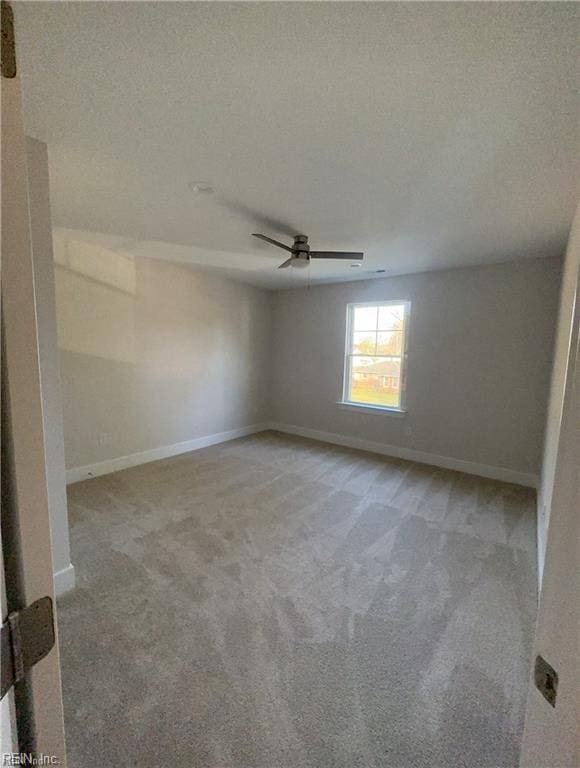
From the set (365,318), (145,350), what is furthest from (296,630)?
(365,318)

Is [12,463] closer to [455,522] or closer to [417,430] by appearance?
[455,522]

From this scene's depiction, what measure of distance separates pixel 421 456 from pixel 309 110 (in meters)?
3.92

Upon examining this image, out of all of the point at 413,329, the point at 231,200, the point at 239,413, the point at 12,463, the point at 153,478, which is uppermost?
the point at 231,200

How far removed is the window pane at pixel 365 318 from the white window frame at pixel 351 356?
6 cm

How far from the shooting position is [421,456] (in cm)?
424

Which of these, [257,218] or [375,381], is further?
[375,381]

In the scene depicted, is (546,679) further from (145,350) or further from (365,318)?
(365,318)

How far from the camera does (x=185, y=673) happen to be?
4.72 feet

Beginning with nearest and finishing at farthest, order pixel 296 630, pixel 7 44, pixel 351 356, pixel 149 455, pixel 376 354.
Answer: pixel 7 44
pixel 296 630
pixel 149 455
pixel 376 354
pixel 351 356

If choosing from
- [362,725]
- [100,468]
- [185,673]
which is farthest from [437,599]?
[100,468]

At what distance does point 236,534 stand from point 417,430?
2.79m

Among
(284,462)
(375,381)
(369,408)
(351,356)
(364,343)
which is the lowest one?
(284,462)

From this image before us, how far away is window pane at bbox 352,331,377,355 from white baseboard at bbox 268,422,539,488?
51.0 inches

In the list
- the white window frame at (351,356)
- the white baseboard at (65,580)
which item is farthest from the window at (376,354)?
the white baseboard at (65,580)
